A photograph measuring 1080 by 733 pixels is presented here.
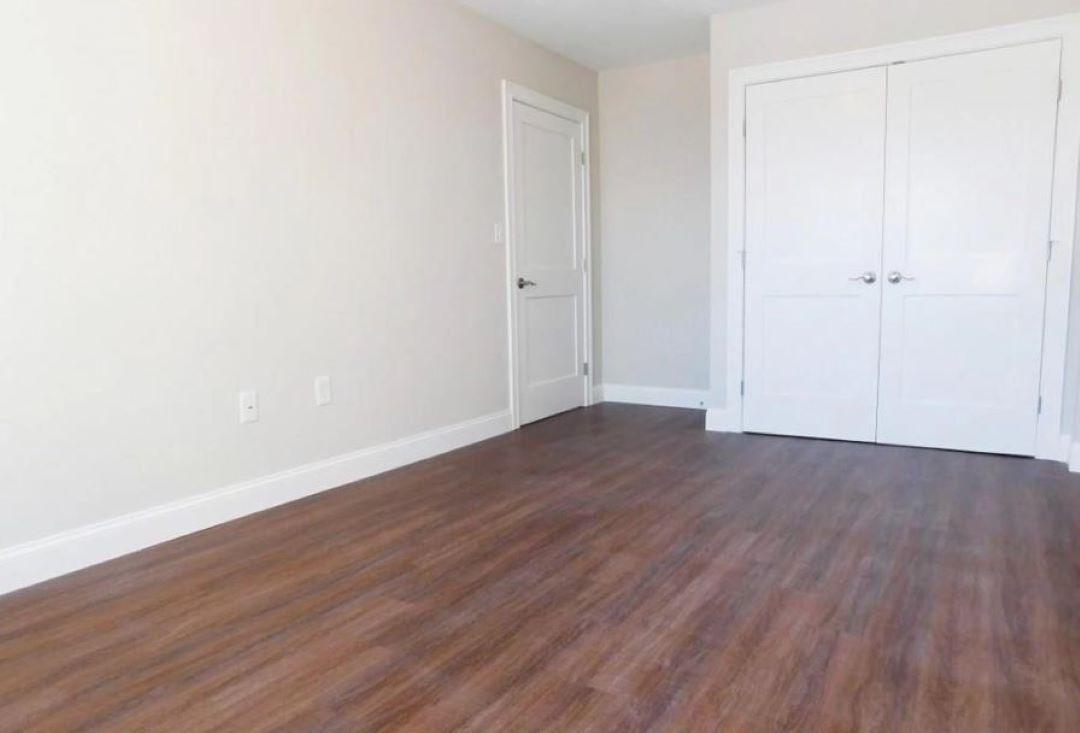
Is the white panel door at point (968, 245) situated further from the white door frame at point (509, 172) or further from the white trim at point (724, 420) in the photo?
the white door frame at point (509, 172)

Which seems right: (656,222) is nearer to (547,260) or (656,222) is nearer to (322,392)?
(547,260)

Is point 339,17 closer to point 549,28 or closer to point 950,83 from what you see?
point 549,28

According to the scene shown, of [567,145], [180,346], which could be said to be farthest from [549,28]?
[180,346]

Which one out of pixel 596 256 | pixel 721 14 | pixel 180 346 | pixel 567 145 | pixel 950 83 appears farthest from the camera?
pixel 596 256

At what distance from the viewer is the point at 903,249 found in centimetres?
383

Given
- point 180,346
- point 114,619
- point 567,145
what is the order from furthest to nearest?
point 567,145
point 180,346
point 114,619

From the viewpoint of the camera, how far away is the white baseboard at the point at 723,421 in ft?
14.3

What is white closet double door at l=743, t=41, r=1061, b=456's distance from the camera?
Result: 11.8 ft

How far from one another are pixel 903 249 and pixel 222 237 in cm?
329

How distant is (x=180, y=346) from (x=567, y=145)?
3.06 meters

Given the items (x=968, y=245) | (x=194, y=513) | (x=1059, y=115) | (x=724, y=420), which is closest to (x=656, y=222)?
(x=724, y=420)

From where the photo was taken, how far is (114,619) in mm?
2053

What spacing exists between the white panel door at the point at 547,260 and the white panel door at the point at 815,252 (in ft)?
4.17

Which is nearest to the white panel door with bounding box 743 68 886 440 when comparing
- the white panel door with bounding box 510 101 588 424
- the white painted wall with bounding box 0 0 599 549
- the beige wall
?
the beige wall
